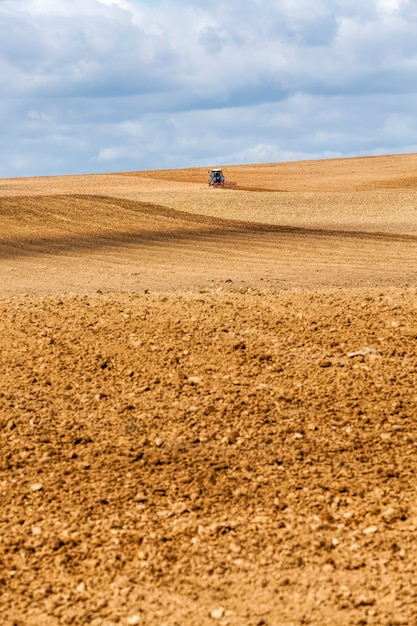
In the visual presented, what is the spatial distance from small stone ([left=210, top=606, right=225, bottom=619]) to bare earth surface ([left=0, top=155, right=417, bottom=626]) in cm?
1

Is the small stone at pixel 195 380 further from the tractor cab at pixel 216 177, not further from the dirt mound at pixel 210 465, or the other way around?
the tractor cab at pixel 216 177

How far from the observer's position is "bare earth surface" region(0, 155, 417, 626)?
4.71m

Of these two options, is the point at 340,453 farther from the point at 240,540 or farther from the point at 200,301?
the point at 200,301

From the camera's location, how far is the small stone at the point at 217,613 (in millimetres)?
4484

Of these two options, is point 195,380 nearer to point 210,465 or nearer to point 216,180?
point 210,465

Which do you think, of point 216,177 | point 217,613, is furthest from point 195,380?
point 216,177

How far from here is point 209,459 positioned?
5957mm

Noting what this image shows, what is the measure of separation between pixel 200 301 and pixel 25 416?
3.05m

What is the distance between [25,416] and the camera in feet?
21.6

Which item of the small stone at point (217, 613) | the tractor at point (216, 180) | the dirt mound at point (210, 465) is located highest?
the tractor at point (216, 180)

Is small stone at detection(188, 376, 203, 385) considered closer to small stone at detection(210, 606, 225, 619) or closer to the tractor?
small stone at detection(210, 606, 225, 619)

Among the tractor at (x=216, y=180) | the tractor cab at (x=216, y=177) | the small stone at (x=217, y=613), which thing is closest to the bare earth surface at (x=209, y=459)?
the small stone at (x=217, y=613)

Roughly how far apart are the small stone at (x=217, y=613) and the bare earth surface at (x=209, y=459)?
0.01 m

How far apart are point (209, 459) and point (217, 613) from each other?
5.11 feet
